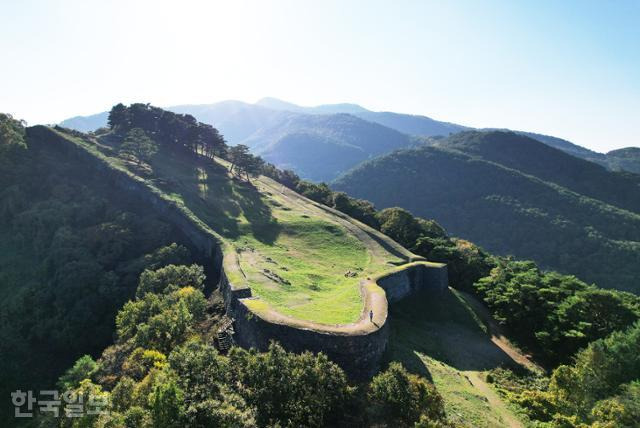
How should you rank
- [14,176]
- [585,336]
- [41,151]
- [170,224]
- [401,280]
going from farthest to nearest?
[41,151] < [14,176] < [170,224] < [401,280] < [585,336]

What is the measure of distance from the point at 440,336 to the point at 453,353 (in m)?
2.81

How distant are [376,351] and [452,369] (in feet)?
35.6

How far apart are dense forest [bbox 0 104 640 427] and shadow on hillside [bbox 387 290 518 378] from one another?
124 inches

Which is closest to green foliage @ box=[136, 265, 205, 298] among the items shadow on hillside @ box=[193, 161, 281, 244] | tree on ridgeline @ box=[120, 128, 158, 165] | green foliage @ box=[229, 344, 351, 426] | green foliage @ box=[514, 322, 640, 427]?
shadow on hillside @ box=[193, 161, 281, 244]

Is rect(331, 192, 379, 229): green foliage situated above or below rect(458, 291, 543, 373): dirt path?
above

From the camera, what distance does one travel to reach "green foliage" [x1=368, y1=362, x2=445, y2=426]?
2269 cm

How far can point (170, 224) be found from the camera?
57531mm

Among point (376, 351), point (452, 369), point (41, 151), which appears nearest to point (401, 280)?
point (452, 369)

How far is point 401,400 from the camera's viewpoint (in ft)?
75.4

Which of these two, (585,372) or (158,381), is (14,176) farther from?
(585,372)

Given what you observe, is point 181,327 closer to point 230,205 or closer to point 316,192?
point 230,205

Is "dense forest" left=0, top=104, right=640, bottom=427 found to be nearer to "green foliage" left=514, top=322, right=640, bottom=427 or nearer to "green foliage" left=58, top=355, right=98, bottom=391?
A: "green foliage" left=514, top=322, right=640, bottom=427

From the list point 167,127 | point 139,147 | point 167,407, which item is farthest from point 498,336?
point 167,127

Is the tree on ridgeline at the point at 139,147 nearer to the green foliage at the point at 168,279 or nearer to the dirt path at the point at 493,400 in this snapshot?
the green foliage at the point at 168,279
